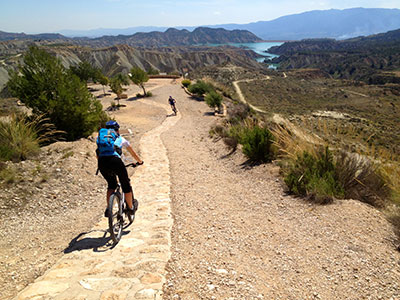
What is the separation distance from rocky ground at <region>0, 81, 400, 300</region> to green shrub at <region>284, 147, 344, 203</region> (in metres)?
0.27

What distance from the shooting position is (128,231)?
454 cm

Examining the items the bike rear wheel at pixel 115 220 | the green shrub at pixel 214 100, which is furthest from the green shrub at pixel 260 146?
the green shrub at pixel 214 100

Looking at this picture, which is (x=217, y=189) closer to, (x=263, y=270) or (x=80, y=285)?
(x=263, y=270)

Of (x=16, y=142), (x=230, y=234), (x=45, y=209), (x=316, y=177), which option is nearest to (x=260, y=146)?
(x=316, y=177)

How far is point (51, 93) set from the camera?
933 cm

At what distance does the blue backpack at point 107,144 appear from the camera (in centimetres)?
400

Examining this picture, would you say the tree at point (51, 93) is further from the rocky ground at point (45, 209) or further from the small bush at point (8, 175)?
the small bush at point (8, 175)

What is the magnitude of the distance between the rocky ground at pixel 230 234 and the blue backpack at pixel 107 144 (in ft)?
5.49

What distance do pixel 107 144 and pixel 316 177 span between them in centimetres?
420

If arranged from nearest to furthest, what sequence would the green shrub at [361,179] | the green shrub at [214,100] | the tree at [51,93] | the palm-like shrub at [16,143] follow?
the green shrub at [361,179] → the palm-like shrub at [16,143] → the tree at [51,93] → the green shrub at [214,100]

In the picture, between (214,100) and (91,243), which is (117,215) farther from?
(214,100)

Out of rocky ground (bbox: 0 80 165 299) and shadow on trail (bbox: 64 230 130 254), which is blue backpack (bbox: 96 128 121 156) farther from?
rocky ground (bbox: 0 80 165 299)

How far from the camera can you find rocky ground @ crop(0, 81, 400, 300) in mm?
2930

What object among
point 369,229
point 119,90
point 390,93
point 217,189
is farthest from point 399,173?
point 390,93
